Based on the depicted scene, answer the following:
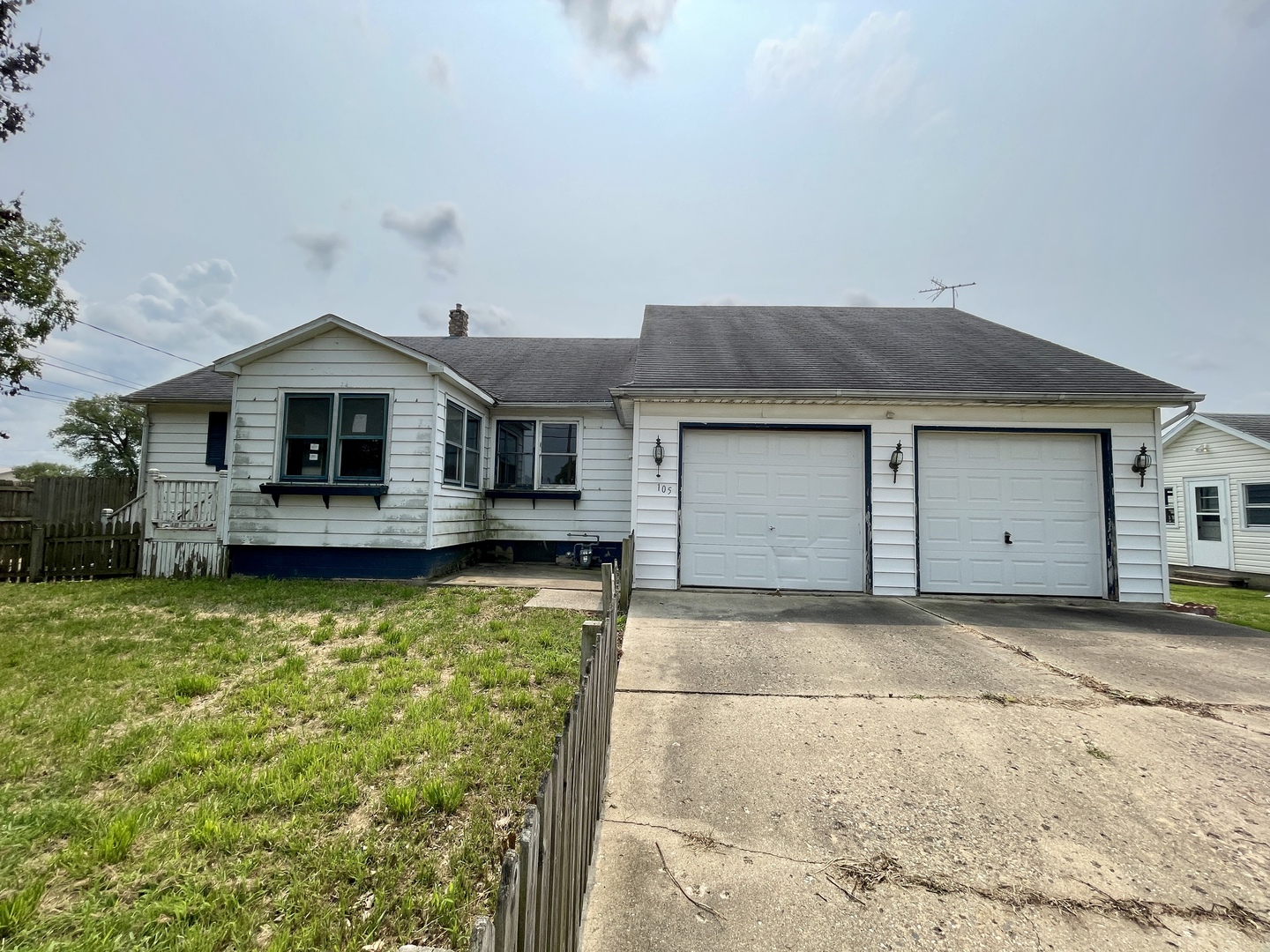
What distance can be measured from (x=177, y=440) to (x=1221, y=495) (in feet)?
84.7

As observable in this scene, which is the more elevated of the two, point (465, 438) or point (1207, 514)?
point (465, 438)

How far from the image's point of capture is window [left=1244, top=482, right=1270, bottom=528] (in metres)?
11.8

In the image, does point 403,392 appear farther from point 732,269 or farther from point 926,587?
point 732,269

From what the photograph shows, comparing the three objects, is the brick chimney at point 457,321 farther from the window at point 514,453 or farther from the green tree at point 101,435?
the green tree at point 101,435

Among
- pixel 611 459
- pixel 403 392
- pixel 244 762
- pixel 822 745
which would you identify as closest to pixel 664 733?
pixel 822 745

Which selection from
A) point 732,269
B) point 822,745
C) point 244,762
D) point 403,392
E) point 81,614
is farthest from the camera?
point 732,269

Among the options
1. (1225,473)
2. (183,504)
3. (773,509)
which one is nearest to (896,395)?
(773,509)

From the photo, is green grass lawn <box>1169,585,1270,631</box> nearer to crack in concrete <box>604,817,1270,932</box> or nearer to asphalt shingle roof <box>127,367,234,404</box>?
crack in concrete <box>604,817,1270,932</box>

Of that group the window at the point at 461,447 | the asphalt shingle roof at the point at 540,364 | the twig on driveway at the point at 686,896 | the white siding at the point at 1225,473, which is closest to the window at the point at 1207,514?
the white siding at the point at 1225,473

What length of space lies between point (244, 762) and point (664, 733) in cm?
235

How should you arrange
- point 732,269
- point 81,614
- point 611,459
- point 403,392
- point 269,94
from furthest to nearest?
point 732,269 < point 611,459 < point 269,94 < point 403,392 < point 81,614

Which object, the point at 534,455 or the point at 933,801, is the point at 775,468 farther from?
the point at 933,801

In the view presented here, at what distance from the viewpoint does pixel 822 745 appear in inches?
114

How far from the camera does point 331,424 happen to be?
8.00 meters
